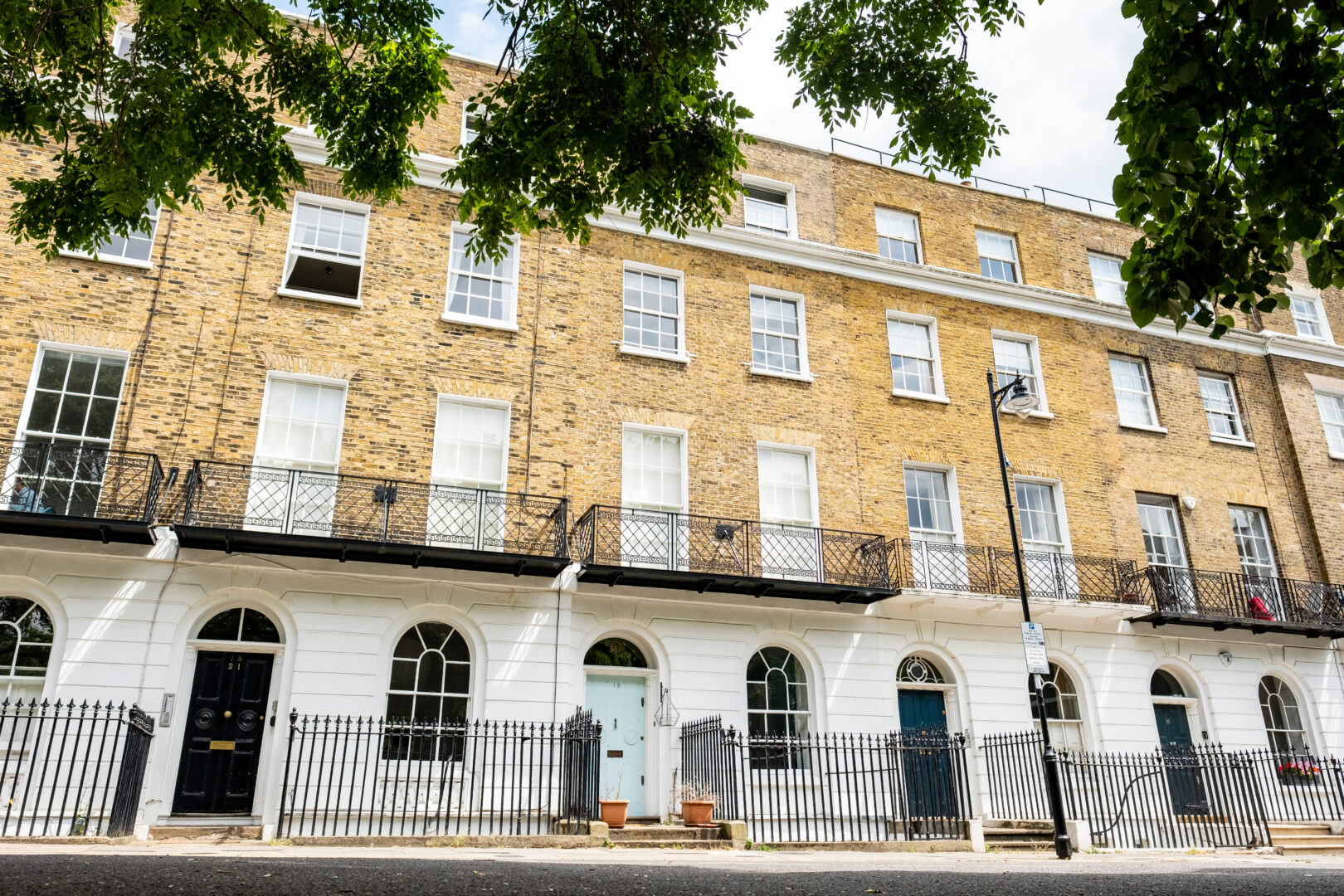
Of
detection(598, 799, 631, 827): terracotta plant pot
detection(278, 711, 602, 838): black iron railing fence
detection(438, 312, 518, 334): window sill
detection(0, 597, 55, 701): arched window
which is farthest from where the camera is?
detection(438, 312, 518, 334): window sill

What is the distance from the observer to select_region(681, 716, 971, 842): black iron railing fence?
1277 centimetres

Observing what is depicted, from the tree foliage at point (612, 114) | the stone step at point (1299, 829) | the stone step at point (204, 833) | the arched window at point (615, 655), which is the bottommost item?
the stone step at point (1299, 829)

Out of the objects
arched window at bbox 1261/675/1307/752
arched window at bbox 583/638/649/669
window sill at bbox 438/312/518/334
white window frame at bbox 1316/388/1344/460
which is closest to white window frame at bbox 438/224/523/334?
window sill at bbox 438/312/518/334

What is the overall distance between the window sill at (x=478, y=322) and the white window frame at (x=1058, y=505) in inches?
418

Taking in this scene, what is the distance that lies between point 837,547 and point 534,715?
631cm

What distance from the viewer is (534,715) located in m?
14.1

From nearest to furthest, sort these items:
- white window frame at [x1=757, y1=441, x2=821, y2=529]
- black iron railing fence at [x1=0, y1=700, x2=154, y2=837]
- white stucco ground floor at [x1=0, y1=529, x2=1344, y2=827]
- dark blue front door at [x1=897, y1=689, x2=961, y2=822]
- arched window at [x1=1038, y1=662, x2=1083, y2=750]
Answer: black iron railing fence at [x1=0, y1=700, x2=154, y2=837], white stucco ground floor at [x1=0, y1=529, x2=1344, y2=827], dark blue front door at [x1=897, y1=689, x2=961, y2=822], white window frame at [x1=757, y1=441, x2=821, y2=529], arched window at [x1=1038, y1=662, x2=1083, y2=750]

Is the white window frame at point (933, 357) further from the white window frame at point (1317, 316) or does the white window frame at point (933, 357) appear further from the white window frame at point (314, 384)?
the white window frame at point (1317, 316)

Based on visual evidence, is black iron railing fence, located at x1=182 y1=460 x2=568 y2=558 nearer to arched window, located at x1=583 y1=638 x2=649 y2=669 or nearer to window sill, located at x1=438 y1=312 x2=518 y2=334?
arched window, located at x1=583 y1=638 x2=649 y2=669

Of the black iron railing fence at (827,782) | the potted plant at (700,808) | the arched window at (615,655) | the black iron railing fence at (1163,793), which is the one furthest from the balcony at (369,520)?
the black iron railing fence at (1163,793)

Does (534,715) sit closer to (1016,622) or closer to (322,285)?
(322,285)

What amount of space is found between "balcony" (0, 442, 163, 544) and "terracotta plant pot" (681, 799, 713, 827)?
8.54m

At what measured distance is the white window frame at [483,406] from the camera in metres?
15.0

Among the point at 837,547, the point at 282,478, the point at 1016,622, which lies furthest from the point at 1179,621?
the point at 282,478
